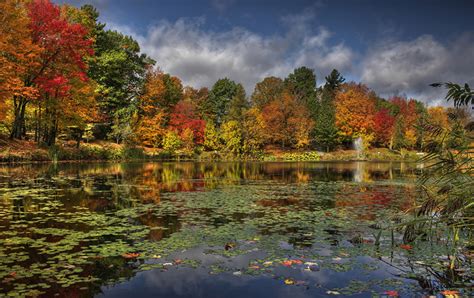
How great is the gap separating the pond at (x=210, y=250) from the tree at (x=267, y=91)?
2147 inches

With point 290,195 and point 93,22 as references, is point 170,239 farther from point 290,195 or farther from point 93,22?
point 93,22

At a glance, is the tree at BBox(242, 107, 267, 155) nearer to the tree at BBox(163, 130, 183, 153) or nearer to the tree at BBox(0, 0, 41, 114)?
the tree at BBox(163, 130, 183, 153)

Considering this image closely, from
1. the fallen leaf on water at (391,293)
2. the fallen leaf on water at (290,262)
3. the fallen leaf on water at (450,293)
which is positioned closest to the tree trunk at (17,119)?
the fallen leaf on water at (290,262)

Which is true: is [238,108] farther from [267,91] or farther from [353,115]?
[353,115]

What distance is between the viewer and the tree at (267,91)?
66.0 metres

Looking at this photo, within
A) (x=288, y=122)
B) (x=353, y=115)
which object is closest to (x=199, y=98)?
(x=288, y=122)

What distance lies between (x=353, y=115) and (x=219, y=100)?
2339 cm

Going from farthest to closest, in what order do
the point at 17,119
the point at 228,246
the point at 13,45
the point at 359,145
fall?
the point at 359,145, the point at 17,119, the point at 13,45, the point at 228,246

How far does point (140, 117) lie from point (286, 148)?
24.0 m

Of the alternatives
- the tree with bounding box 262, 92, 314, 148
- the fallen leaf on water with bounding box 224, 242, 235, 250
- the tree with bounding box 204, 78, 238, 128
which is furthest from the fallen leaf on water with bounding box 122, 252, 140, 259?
the tree with bounding box 204, 78, 238, 128

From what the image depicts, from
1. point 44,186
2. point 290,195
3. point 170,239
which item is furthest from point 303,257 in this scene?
point 44,186

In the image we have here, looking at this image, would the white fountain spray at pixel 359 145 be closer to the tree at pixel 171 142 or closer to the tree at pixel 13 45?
the tree at pixel 171 142

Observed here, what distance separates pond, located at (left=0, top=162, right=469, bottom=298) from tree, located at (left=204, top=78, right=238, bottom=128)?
51.3 m

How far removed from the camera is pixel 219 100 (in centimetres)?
6588
